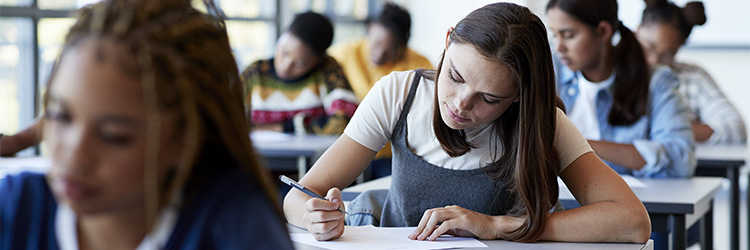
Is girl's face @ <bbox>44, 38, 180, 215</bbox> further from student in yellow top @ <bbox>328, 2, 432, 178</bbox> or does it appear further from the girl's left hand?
student in yellow top @ <bbox>328, 2, 432, 178</bbox>

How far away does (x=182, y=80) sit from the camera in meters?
0.67

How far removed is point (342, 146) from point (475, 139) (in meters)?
0.27

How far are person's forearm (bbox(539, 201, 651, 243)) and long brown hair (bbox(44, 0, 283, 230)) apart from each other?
83 centimetres

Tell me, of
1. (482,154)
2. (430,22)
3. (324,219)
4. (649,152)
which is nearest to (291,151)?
(649,152)

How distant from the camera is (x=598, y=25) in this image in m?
2.35

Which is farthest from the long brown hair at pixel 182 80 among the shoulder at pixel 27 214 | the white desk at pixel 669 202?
the white desk at pixel 669 202

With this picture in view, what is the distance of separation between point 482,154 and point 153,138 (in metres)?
0.98

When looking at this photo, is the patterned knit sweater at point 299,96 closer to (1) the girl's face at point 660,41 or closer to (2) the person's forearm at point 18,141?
(1) the girl's face at point 660,41

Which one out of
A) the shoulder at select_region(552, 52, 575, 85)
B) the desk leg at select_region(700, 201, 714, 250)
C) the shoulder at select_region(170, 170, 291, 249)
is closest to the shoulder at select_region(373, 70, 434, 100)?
the shoulder at select_region(170, 170, 291, 249)

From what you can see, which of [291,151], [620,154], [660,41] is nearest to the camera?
[620,154]

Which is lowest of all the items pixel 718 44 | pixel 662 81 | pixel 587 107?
pixel 718 44

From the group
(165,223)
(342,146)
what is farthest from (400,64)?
(165,223)

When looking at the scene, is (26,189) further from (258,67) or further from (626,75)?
(258,67)

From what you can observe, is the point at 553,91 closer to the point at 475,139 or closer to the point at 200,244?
the point at 475,139
